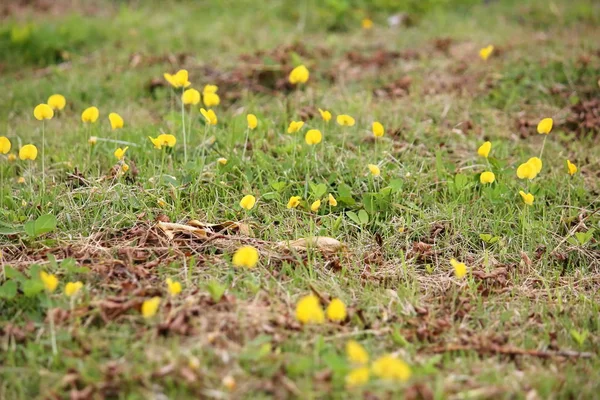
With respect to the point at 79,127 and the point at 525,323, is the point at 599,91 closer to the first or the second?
the point at 525,323

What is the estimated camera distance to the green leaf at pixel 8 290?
7.80 ft

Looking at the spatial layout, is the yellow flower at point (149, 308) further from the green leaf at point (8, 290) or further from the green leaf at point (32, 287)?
the green leaf at point (8, 290)

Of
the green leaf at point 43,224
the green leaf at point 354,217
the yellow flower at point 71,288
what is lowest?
the green leaf at point 354,217

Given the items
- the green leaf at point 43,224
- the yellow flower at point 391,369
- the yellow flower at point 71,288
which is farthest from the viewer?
the green leaf at point 43,224

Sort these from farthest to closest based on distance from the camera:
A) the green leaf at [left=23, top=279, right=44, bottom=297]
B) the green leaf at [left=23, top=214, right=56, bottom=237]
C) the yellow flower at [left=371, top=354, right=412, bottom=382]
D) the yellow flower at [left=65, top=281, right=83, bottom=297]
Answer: the green leaf at [left=23, top=214, right=56, bottom=237], the green leaf at [left=23, top=279, right=44, bottom=297], the yellow flower at [left=65, top=281, right=83, bottom=297], the yellow flower at [left=371, top=354, right=412, bottom=382]

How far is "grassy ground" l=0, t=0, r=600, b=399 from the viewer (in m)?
2.11

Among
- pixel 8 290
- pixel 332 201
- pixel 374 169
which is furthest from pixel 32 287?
pixel 374 169

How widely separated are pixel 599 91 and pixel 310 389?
3.44 m

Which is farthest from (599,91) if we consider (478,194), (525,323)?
(525,323)

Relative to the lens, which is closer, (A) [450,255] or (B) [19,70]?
(A) [450,255]

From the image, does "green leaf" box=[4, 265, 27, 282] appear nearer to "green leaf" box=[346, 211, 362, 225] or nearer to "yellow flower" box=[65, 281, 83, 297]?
"yellow flower" box=[65, 281, 83, 297]

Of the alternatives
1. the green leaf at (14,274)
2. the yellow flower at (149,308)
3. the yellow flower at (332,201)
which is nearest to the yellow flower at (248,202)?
the yellow flower at (332,201)

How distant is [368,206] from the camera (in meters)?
3.13

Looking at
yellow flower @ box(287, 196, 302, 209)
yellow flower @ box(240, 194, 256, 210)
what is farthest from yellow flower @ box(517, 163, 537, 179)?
yellow flower @ box(240, 194, 256, 210)
